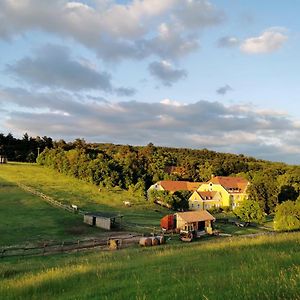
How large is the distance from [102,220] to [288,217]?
3086 centimetres

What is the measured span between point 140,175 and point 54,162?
27971 millimetres

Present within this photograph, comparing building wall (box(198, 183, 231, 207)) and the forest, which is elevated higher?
the forest

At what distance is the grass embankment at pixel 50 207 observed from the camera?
56.5 metres

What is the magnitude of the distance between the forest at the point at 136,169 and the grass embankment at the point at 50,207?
4163 millimetres

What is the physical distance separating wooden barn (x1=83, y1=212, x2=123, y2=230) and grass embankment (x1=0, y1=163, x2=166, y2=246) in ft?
5.39

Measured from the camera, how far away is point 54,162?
126 meters

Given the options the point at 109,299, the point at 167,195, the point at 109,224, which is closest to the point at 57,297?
the point at 109,299

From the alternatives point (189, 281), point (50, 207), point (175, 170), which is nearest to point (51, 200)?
point (50, 207)

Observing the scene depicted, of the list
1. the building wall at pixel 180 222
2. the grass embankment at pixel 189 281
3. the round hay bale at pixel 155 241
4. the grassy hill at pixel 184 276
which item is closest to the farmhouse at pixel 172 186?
the building wall at pixel 180 222

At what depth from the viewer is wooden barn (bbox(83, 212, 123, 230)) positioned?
63472 mm

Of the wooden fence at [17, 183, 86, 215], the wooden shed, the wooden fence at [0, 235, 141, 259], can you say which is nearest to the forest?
the wooden fence at [17, 183, 86, 215]

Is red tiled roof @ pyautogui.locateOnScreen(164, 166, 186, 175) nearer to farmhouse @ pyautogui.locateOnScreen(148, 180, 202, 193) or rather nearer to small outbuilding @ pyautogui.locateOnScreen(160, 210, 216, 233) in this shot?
farmhouse @ pyautogui.locateOnScreen(148, 180, 202, 193)

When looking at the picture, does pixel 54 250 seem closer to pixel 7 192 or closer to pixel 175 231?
pixel 175 231

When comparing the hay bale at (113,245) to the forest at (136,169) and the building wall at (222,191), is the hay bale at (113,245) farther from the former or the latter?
the building wall at (222,191)
